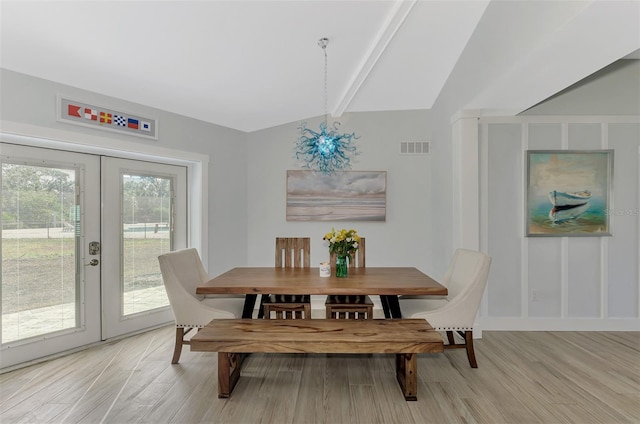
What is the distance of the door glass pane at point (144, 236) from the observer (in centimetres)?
354

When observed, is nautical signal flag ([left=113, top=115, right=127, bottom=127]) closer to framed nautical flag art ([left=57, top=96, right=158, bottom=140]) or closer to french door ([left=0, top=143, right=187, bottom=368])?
framed nautical flag art ([left=57, top=96, right=158, bottom=140])

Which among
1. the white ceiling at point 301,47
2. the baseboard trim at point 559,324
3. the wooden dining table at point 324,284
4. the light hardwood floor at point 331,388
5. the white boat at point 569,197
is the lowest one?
the light hardwood floor at point 331,388

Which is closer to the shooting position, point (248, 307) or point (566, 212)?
point (248, 307)

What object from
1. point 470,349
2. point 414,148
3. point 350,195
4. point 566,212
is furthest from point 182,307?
point 566,212

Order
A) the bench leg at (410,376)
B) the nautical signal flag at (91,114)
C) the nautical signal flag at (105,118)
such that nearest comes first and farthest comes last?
the bench leg at (410,376) → the nautical signal flag at (91,114) → the nautical signal flag at (105,118)

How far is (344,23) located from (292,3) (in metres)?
0.53

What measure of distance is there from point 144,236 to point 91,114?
136 centimetres

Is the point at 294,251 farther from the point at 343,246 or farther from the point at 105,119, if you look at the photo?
the point at 105,119

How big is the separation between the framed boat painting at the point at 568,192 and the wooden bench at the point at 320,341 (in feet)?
7.07

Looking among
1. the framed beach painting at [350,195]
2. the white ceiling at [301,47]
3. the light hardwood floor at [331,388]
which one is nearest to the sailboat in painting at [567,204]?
the white ceiling at [301,47]

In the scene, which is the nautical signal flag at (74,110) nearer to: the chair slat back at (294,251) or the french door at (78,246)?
the french door at (78,246)

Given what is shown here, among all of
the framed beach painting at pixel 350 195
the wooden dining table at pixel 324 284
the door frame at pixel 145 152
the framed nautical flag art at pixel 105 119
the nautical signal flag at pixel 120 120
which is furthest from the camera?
the framed beach painting at pixel 350 195

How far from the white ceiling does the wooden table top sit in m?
1.87

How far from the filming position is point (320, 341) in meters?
2.19
